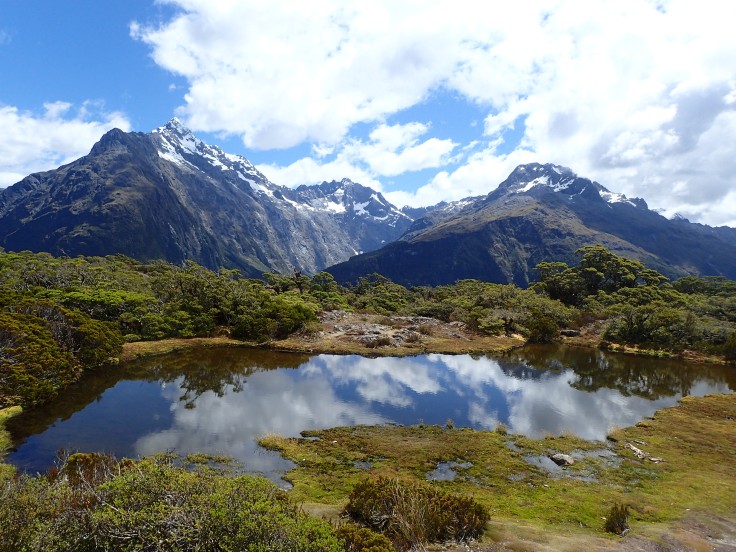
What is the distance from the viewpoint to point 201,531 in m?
9.73

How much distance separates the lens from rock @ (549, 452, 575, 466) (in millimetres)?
24844

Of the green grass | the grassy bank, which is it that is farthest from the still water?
the grassy bank

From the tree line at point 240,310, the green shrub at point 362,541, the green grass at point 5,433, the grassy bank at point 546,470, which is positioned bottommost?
the grassy bank at point 546,470

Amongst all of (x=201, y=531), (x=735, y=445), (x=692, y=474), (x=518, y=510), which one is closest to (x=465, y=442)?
(x=518, y=510)

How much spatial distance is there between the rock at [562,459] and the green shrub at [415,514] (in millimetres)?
12220

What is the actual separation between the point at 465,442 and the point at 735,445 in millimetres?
18627

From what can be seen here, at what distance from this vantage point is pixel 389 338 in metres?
61.7

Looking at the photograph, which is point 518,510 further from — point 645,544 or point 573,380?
point 573,380

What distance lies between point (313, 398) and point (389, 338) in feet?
86.4

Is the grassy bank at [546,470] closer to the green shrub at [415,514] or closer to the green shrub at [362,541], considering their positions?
the green shrub at [415,514]

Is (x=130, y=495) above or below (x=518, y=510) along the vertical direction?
above

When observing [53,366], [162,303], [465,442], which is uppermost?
[162,303]

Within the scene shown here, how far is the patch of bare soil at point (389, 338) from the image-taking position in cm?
5703

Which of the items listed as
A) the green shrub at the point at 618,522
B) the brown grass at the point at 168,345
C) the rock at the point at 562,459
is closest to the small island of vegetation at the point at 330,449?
the green shrub at the point at 618,522
